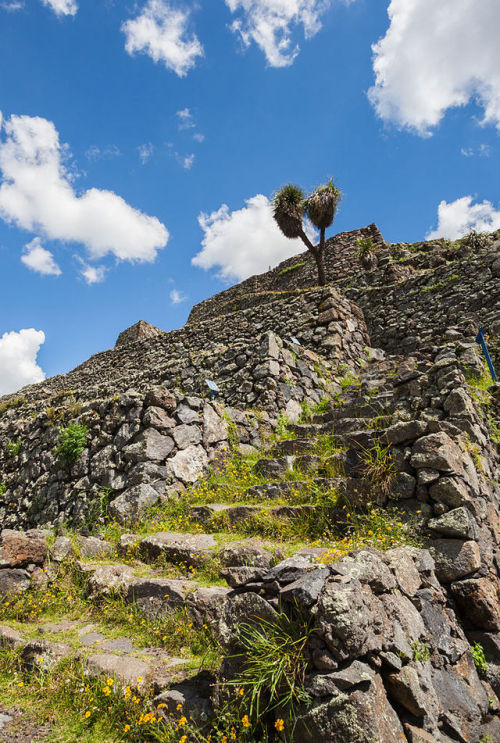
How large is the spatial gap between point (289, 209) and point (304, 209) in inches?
28.9

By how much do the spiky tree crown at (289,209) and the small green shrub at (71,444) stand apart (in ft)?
46.0

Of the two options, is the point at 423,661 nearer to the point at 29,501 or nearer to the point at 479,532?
the point at 479,532

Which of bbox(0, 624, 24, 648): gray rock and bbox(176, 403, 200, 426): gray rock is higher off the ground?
bbox(176, 403, 200, 426): gray rock

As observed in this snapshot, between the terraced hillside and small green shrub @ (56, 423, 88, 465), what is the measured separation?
0.17 ft

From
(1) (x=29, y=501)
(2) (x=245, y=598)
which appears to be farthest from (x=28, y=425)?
(2) (x=245, y=598)

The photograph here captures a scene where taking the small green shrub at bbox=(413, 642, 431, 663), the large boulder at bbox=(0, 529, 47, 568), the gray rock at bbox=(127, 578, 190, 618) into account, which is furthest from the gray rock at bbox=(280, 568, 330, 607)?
the large boulder at bbox=(0, 529, 47, 568)

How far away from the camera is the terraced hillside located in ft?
7.82

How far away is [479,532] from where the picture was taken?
158 inches

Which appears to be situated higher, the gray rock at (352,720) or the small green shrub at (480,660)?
the gray rock at (352,720)

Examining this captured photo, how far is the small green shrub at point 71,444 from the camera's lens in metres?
7.30

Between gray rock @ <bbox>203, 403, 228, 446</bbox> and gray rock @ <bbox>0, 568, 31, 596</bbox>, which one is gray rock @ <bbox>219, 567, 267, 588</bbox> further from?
gray rock @ <bbox>203, 403, 228, 446</bbox>

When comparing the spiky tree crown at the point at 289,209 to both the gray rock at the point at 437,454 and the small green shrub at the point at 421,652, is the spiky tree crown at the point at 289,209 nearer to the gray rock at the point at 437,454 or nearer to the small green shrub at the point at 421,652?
the gray rock at the point at 437,454

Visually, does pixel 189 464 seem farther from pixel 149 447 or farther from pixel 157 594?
pixel 157 594

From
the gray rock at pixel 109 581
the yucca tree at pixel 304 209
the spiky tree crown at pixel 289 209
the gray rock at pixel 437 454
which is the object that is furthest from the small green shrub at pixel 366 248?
the gray rock at pixel 109 581
